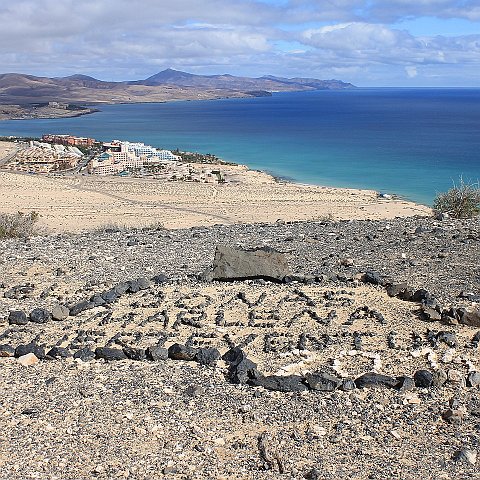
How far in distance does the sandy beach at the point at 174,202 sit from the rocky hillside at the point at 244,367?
15083 mm

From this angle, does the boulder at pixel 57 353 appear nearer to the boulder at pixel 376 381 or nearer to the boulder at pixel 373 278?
the boulder at pixel 376 381

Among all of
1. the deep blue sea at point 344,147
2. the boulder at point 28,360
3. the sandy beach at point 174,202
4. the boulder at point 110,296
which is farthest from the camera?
the deep blue sea at point 344,147

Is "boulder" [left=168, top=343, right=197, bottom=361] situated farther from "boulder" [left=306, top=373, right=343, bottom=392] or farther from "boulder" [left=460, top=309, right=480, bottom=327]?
"boulder" [left=460, top=309, right=480, bottom=327]

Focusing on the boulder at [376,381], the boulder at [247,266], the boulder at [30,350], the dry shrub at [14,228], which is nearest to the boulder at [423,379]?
the boulder at [376,381]

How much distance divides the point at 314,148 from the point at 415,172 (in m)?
21.1

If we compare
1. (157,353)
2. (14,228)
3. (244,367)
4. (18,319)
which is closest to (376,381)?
(244,367)

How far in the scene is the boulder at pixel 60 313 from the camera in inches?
366

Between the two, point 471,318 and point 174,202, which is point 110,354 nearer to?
point 471,318

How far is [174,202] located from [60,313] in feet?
87.4

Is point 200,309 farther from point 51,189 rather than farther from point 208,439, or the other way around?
point 51,189

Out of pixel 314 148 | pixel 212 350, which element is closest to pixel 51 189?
pixel 212 350

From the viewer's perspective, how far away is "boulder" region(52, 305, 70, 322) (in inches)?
366

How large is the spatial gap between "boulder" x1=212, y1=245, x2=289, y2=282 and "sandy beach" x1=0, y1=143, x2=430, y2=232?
49.4 ft

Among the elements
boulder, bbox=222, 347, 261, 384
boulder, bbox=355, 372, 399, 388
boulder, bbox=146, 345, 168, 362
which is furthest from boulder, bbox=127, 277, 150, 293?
boulder, bbox=355, 372, 399, 388
